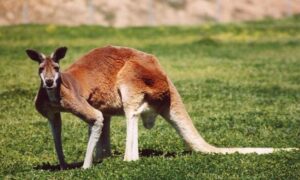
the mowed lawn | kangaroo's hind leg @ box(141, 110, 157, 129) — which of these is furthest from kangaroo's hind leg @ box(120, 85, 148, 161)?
kangaroo's hind leg @ box(141, 110, 157, 129)

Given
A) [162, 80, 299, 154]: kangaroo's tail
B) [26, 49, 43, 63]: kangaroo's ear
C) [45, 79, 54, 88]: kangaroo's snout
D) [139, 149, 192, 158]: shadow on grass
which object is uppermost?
[26, 49, 43, 63]: kangaroo's ear

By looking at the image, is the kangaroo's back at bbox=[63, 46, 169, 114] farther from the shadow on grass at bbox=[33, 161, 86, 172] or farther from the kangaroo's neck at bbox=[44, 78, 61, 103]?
the shadow on grass at bbox=[33, 161, 86, 172]

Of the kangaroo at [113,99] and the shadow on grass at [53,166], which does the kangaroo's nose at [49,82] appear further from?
the shadow on grass at [53,166]

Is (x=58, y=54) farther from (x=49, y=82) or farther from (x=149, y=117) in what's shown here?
(x=149, y=117)

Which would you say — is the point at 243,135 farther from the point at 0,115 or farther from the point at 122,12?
the point at 122,12

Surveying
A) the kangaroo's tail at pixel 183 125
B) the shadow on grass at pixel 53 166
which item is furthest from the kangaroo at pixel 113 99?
the shadow on grass at pixel 53 166

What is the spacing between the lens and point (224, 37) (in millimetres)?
30094

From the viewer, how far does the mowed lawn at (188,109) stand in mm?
8906

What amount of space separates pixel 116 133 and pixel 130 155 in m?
2.76

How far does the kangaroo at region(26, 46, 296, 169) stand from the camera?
8.63 metres

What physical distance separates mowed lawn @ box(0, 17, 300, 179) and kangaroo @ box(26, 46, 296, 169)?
11.4 inches

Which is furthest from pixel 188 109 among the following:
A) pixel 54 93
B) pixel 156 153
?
pixel 54 93

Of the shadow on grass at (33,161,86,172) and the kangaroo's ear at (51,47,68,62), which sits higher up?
the kangaroo's ear at (51,47,68,62)

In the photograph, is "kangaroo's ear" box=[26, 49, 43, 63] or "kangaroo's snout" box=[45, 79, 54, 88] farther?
"kangaroo's ear" box=[26, 49, 43, 63]
